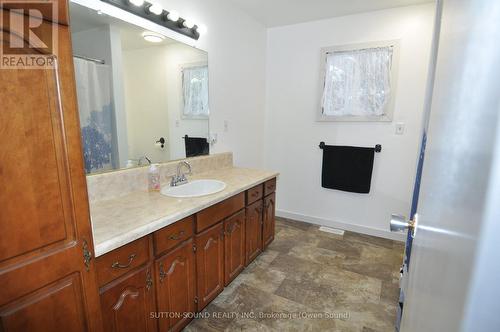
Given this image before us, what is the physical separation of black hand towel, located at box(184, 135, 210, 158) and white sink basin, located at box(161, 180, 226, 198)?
32 centimetres

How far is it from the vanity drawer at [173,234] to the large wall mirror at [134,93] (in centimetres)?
60

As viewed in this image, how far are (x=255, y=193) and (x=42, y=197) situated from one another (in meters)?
1.57

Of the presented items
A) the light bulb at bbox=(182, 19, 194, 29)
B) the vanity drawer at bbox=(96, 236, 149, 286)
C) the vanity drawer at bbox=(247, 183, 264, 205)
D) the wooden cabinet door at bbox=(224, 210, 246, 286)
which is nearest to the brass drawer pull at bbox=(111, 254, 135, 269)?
the vanity drawer at bbox=(96, 236, 149, 286)

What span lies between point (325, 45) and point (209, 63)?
140cm

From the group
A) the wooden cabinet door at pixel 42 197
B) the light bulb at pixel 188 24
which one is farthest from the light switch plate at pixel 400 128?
the wooden cabinet door at pixel 42 197

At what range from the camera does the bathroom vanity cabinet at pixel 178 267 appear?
1.11 metres

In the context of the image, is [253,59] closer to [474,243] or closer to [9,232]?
[9,232]

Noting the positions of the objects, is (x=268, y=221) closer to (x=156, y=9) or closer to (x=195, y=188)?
(x=195, y=188)

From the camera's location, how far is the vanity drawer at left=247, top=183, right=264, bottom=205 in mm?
2074

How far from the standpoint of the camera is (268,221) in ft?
8.27

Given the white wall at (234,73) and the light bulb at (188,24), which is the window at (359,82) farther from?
the light bulb at (188,24)

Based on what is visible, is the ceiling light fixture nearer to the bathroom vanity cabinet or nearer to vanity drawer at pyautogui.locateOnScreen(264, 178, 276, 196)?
the bathroom vanity cabinet

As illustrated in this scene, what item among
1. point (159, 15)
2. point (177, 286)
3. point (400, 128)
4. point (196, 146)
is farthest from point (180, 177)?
point (400, 128)

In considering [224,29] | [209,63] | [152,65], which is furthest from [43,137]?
[224,29]
